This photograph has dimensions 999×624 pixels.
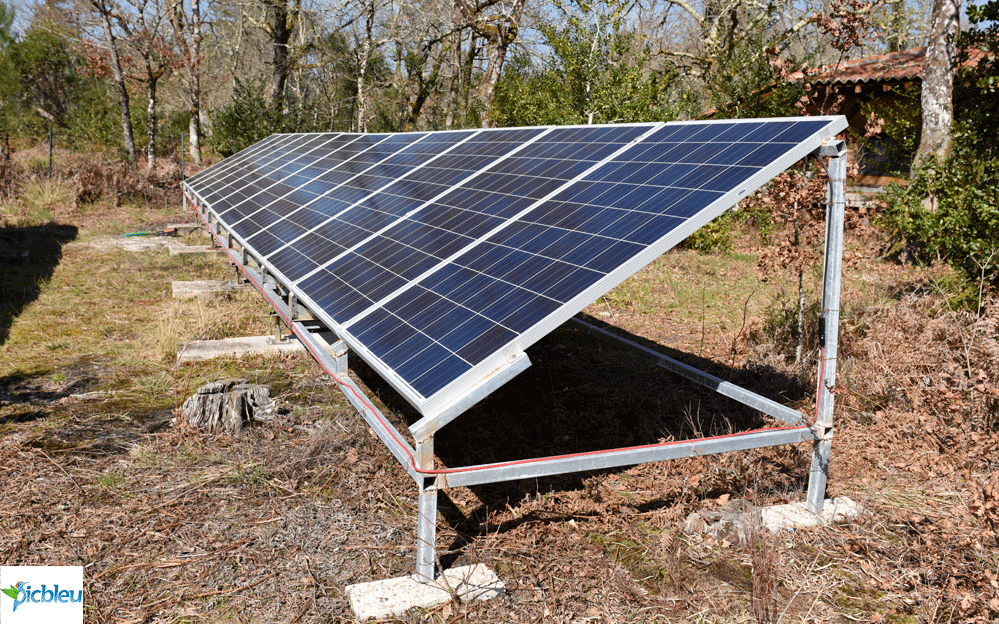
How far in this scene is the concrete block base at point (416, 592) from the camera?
14.7 feet

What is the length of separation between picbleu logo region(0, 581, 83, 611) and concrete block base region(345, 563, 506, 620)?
1.76 m

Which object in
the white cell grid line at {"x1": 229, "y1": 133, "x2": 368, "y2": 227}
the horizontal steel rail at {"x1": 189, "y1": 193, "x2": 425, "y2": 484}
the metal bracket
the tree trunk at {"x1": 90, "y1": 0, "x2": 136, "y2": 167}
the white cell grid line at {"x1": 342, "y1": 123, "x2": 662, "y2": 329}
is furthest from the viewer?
the tree trunk at {"x1": 90, "y1": 0, "x2": 136, "y2": 167}

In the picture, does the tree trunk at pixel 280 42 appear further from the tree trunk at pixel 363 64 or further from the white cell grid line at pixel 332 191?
the white cell grid line at pixel 332 191

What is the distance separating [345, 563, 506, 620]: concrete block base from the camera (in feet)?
14.7

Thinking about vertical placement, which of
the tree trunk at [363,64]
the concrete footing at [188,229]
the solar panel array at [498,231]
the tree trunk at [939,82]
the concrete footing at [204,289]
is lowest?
the concrete footing at [204,289]

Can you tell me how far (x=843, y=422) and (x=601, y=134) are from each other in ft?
13.3

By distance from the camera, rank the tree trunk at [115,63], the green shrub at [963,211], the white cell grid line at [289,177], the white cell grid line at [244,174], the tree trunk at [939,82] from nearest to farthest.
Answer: the green shrub at [963,211] < the white cell grid line at [289,177] < the white cell grid line at [244,174] < the tree trunk at [939,82] < the tree trunk at [115,63]

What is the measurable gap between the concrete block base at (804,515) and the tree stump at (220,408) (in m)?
5.08

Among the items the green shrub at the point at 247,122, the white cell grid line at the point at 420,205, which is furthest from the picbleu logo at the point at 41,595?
the green shrub at the point at 247,122

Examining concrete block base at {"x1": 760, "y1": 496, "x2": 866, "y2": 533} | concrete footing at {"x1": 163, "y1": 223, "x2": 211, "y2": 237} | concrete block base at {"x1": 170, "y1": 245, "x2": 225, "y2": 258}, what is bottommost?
concrete block base at {"x1": 760, "y1": 496, "x2": 866, "y2": 533}

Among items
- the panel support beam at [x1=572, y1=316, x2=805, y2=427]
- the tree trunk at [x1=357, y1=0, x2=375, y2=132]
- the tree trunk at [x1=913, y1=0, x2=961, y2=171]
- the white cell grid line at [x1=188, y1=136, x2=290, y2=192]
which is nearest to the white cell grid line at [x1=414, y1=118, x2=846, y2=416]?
the panel support beam at [x1=572, y1=316, x2=805, y2=427]

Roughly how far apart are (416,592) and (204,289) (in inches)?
384

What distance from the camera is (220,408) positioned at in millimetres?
7262

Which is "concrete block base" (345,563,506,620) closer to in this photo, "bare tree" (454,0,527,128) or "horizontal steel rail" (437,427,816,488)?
"horizontal steel rail" (437,427,816,488)
